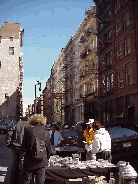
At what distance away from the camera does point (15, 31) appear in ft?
241

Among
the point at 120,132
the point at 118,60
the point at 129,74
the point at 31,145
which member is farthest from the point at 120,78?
the point at 31,145

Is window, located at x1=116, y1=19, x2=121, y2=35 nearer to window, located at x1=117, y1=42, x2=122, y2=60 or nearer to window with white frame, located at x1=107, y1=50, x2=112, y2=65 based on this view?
window, located at x1=117, y1=42, x2=122, y2=60

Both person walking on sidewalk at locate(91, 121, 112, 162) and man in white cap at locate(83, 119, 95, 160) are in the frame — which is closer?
person walking on sidewalk at locate(91, 121, 112, 162)

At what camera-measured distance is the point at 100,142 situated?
7250 mm

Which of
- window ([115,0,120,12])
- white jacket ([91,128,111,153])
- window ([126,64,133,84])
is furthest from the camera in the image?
window ([115,0,120,12])

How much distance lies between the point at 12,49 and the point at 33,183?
68.6m

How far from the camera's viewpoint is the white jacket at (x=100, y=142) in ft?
23.7

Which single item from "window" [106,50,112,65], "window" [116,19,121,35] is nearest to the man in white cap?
"window" [116,19,121,35]

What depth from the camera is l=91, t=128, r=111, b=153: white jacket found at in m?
7.23

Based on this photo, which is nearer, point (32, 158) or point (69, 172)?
point (32, 158)

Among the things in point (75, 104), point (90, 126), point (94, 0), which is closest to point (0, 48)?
point (75, 104)

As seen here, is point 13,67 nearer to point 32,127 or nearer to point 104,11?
point 104,11

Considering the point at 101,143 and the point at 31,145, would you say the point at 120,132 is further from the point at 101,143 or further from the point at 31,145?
the point at 31,145

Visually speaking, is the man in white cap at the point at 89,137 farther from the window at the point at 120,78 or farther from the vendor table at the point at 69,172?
the window at the point at 120,78
